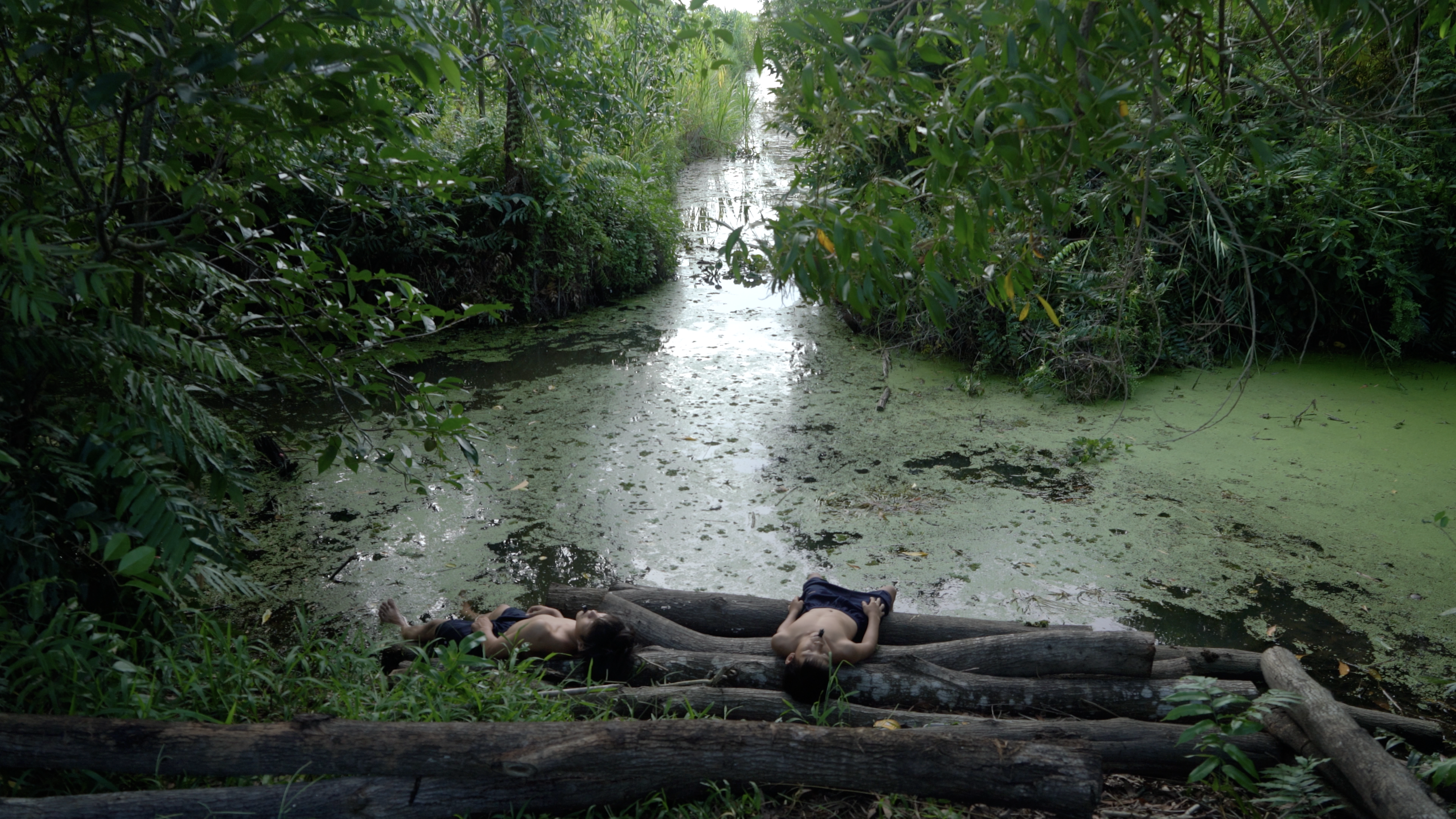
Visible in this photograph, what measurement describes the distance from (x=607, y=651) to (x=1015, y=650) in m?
1.13

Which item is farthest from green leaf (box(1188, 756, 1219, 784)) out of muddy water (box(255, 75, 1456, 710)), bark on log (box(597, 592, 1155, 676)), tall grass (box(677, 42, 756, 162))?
tall grass (box(677, 42, 756, 162))

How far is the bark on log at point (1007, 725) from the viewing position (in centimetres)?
207

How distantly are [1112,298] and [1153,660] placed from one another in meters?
2.40

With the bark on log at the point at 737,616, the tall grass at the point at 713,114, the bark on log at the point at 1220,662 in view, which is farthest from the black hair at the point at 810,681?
the tall grass at the point at 713,114

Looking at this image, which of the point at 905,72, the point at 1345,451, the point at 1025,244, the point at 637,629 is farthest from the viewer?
the point at 1345,451

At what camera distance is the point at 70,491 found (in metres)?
2.11

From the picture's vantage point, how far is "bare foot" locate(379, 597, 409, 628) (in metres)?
2.68

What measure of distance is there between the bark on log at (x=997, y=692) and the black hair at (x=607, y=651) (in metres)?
0.28

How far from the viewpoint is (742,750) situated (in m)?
1.81

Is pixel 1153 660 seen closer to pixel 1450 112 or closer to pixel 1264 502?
pixel 1264 502

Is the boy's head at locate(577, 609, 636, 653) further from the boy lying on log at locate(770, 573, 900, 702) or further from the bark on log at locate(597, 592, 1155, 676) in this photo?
the boy lying on log at locate(770, 573, 900, 702)

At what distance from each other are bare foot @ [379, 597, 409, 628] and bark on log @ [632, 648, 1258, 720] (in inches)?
42.2

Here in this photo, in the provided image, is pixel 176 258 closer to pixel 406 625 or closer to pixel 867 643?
pixel 406 625

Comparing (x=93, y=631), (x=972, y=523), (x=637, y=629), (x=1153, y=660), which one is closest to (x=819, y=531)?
(x=972, y=523)
